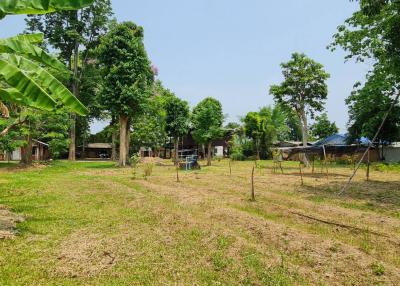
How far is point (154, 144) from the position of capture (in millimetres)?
50719

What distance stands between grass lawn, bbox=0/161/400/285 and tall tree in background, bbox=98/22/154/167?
19218 millimetres

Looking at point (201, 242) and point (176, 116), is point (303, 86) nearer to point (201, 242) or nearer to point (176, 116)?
point (176, 116)

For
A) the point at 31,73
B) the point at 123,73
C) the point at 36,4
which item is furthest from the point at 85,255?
the point at 123,73

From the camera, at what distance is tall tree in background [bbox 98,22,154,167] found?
3023 centimetres

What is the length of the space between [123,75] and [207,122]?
10724mm

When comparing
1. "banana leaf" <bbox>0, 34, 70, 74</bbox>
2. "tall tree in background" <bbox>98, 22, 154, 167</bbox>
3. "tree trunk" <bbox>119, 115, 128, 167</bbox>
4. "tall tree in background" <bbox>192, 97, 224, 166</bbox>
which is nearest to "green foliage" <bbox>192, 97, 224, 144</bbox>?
"tall tree in background" <bbox>192, 97, 224, 166</bbox>

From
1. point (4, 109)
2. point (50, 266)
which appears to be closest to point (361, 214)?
point (50, 266)

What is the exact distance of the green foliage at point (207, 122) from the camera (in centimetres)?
3625

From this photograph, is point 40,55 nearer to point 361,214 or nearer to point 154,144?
point 361,214

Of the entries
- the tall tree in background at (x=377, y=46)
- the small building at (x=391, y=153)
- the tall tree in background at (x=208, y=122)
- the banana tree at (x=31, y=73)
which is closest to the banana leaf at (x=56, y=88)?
the banana tree at (x=31, y=73)

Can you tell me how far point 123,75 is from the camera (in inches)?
1199

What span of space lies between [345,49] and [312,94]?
13.0m

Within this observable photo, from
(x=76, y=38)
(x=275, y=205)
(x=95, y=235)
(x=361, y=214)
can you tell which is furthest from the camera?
(x=76, y=38)

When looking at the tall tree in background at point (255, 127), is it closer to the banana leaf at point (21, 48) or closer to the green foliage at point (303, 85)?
the green foliage at point (303, 85)
